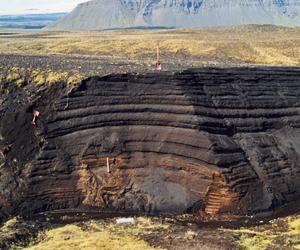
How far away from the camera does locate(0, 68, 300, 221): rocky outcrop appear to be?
3212 centimetres

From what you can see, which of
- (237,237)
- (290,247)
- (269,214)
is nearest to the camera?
(290,247)

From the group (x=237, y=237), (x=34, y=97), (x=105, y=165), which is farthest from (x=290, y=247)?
(x=34, y=97)

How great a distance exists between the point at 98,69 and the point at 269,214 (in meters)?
15.2

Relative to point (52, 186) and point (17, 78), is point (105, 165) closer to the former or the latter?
point (52, 186)

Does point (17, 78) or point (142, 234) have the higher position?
point (17, 78)

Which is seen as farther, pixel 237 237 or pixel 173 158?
pixel 173 158

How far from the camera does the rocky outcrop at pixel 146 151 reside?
32125 mm

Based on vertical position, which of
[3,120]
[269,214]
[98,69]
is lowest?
[269,214]

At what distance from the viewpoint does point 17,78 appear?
38.5 metres

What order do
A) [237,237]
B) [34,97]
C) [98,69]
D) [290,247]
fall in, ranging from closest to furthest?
[290,247]
[237,237]
[34,97]
[98,69]

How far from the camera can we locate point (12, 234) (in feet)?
90.9

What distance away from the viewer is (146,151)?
3347 centimetres

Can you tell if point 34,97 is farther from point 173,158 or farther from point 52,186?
point 173,158

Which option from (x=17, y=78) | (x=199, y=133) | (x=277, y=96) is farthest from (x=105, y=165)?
(x=277, y=96)
